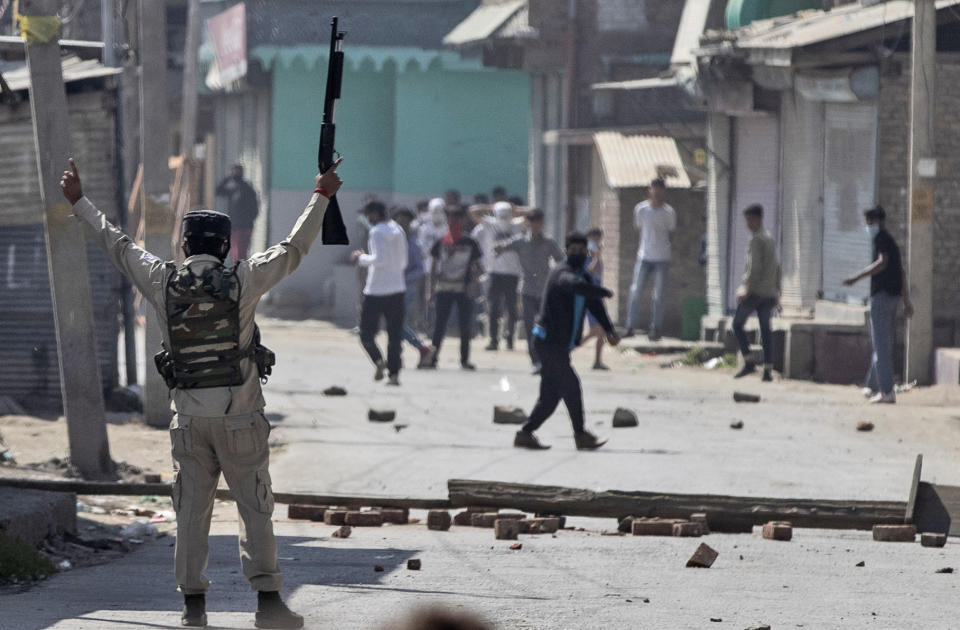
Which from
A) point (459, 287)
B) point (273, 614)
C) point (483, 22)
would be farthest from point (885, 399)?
point (483, 22)

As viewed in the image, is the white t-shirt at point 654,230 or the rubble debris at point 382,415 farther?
the white t-shirt at point 654,230

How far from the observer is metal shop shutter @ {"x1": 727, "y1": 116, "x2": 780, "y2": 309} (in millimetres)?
21828

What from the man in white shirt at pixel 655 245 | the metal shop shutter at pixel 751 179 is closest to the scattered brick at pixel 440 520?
the metal shop shutter at pixel 751 179

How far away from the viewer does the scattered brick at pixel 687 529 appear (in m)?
9.05

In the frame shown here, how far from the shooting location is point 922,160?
16188 millimetres

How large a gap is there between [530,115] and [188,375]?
25.1 metres

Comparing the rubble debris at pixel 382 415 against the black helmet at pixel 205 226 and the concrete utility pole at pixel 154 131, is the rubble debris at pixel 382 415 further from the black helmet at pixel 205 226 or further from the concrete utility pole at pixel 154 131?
the black helmet at pixel 205 226

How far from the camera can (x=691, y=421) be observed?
14531mm

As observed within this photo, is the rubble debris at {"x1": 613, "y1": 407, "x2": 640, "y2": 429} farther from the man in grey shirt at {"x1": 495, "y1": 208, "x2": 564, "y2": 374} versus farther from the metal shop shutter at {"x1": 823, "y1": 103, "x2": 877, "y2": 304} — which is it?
the metal shop shutter at {"x1": 823, "y1": 103, "x2": 877, "y2": 304}

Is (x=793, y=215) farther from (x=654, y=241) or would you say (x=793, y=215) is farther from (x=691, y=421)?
(x=691, y=421)

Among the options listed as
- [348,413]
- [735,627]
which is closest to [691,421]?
[348,413]

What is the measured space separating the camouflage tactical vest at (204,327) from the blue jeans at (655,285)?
1642cm

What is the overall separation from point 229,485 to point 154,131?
7.55 metres

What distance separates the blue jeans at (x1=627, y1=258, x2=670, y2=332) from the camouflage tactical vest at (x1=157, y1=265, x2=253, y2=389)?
53.9ft
